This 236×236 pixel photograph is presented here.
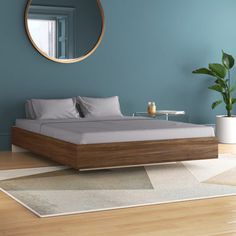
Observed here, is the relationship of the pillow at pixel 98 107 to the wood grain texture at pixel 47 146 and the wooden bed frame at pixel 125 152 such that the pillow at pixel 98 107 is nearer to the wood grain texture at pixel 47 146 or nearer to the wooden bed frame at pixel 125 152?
the wood grain texture at pixel 47 146

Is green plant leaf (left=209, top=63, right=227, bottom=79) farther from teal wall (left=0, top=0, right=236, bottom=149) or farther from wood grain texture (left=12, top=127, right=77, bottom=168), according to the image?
wood grain texture (left=12, top=127, right=77, bottom=168)

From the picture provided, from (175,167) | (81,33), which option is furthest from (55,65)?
(175,167)

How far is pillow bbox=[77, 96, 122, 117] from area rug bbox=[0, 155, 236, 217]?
1.33m

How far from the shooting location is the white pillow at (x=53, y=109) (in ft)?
21.2

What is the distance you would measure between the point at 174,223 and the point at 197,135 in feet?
6.79

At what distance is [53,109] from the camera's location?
6.52 meters

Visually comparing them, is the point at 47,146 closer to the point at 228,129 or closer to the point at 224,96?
the point at 228,129

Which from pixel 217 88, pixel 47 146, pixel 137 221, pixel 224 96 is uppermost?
pixel 217 88

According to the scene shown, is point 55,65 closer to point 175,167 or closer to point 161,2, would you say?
point 161,2

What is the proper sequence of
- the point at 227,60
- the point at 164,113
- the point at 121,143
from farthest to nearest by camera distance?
the point at 227,60, the point at 164,113, the point at 121,143

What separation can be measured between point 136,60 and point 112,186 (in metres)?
3.16

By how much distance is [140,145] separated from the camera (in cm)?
510

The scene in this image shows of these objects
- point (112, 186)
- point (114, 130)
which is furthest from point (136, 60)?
point (112, 186)

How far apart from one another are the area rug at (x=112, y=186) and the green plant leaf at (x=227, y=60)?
2148mm
